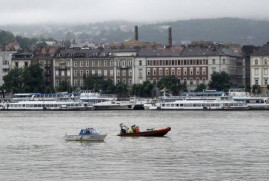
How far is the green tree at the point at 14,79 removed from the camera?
192 meters

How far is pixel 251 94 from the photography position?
554 ft

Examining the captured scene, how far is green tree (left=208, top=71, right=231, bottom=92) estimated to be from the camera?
178375 mm

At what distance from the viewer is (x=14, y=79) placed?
191500 millimetres

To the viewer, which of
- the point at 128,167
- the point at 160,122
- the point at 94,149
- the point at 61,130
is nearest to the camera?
the point at 128,167

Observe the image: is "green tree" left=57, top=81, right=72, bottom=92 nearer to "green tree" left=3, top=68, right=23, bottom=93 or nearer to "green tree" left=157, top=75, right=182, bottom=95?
"green tree" left=3, top=68, right=23, bottom=93

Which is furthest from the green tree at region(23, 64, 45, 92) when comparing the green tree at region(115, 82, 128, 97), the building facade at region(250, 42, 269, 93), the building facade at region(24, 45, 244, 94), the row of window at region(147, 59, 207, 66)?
the building facade at region(250, 42, 269, 93)

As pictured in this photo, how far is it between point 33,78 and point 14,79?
367 centimetres

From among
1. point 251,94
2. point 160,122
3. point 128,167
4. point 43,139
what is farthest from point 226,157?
point 251,94

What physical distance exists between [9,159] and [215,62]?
125141 mm

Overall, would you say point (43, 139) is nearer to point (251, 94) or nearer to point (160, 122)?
point (160, 122)

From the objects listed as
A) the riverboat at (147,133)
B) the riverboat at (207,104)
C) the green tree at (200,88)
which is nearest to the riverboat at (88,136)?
the riverboat at (147,133)

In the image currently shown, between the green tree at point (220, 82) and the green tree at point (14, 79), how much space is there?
111ft

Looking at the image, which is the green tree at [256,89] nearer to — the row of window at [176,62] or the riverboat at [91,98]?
the row of window at [176,62]

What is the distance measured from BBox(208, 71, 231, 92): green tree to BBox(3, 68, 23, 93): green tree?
33.7 meters
